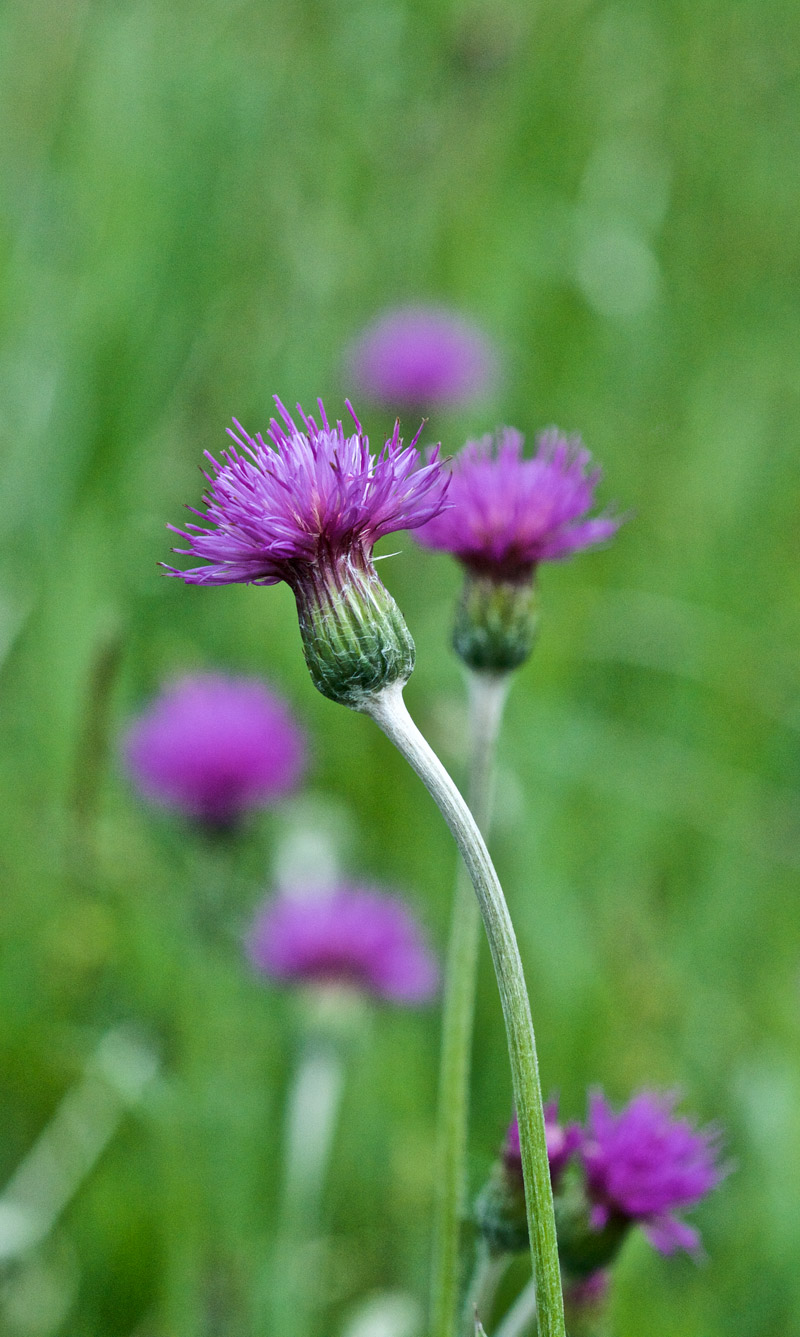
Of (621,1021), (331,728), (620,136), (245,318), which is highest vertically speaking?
(620,136)

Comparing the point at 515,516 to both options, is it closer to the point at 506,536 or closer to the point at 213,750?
the point at 506,536

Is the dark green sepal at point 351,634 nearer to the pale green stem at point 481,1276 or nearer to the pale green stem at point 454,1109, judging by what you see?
the pale green stem at point 454,1109

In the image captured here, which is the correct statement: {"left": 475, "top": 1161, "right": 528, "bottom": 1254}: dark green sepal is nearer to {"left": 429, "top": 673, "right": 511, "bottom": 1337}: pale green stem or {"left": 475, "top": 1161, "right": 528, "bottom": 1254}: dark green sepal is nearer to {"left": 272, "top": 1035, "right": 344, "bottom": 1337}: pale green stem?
{"left": 429, "top": 673, "right": 511, "bottom": 1337}: pale green stem

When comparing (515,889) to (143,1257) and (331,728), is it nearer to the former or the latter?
(331,728)

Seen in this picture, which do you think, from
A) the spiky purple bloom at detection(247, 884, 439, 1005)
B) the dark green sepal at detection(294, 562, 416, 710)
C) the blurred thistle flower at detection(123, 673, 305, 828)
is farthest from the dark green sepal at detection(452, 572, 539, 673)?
the blurred thistle flower at detection(123, 673, 305, 828)

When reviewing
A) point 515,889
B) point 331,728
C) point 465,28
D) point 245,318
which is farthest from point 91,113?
point 515,889
